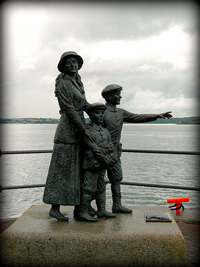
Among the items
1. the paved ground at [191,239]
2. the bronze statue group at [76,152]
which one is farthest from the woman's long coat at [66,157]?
Answer: the paved ground at [191,239]

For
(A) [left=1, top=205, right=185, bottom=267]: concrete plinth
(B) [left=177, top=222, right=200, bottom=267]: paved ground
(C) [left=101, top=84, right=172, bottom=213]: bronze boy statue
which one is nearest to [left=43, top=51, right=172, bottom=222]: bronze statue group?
(C) [left=101, top=84, right=172, bottom=213]: bronze boy statue

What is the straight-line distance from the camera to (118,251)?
389cm

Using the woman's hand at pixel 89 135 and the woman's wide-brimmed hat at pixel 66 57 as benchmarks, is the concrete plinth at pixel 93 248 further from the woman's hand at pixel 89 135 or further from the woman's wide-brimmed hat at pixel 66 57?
the woman's wide-brimmed hat at pixel 66 57

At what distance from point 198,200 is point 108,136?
5.35 meters

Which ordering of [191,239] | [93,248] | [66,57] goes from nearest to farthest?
1. [93,248]
2. [66,57]
3. [191,239]

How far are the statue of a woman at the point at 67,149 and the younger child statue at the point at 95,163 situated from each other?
10 cm

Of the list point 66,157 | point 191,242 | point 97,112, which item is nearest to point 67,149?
point 66,157

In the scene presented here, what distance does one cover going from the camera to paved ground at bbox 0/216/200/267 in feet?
14.0

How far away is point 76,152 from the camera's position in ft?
14.7

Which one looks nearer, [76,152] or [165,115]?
[76,152]

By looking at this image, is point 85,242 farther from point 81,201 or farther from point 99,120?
point 99,120

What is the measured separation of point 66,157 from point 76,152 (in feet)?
0.48

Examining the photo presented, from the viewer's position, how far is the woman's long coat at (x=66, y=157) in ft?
14.5

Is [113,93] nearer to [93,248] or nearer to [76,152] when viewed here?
[76,152]
